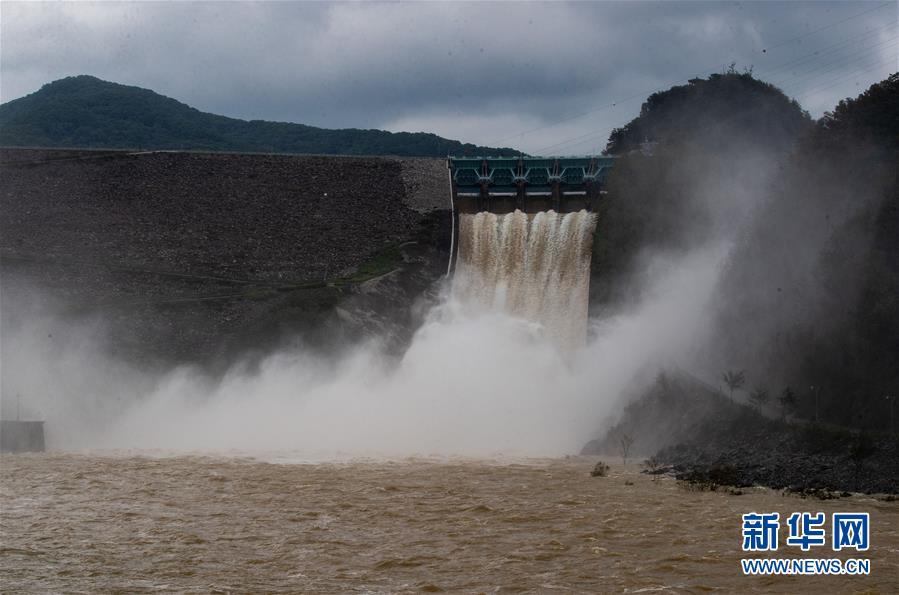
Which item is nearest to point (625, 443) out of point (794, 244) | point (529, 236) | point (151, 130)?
point (794, 244)

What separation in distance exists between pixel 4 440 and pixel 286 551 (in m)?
27.1

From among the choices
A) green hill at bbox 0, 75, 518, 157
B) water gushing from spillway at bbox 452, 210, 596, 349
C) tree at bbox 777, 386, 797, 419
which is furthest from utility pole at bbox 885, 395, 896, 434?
green hill at bbox 0, 75, 518, 157

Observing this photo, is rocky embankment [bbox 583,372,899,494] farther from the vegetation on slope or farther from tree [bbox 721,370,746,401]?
the vegetation on slope

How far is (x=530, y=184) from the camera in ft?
236

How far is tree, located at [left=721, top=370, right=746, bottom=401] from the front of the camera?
40.2 meters

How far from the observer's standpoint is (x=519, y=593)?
63.6ft

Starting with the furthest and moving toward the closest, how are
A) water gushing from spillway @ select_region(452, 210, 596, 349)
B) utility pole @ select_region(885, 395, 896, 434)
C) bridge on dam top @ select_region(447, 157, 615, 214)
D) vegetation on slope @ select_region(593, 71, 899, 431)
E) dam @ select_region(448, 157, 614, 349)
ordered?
bridge on dam top @ select_region(447, 157, 615, 214), dam @ select_region(448, 157, 614, 349), water gushing from spillway @ select_region(452, 210, 596, 349), vegetation on slope @ select_region(593, 71, 899, 431), utility pole @ select_region(885, 395, 896, 434)

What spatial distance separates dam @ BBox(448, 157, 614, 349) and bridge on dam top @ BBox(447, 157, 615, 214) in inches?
2.7

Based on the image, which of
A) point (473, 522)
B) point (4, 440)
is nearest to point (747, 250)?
point (473, 522)

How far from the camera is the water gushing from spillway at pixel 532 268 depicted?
5688cm

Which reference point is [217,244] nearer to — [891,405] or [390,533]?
[390,533]

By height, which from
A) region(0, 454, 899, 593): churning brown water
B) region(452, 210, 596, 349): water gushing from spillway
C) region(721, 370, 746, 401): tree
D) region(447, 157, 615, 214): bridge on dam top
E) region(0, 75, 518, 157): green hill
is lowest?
region(0, 454, 899, 593): churning brown water

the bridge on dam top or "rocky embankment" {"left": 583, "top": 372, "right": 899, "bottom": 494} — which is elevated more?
the bridge on dam top

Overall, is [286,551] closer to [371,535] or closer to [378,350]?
[371,535]
